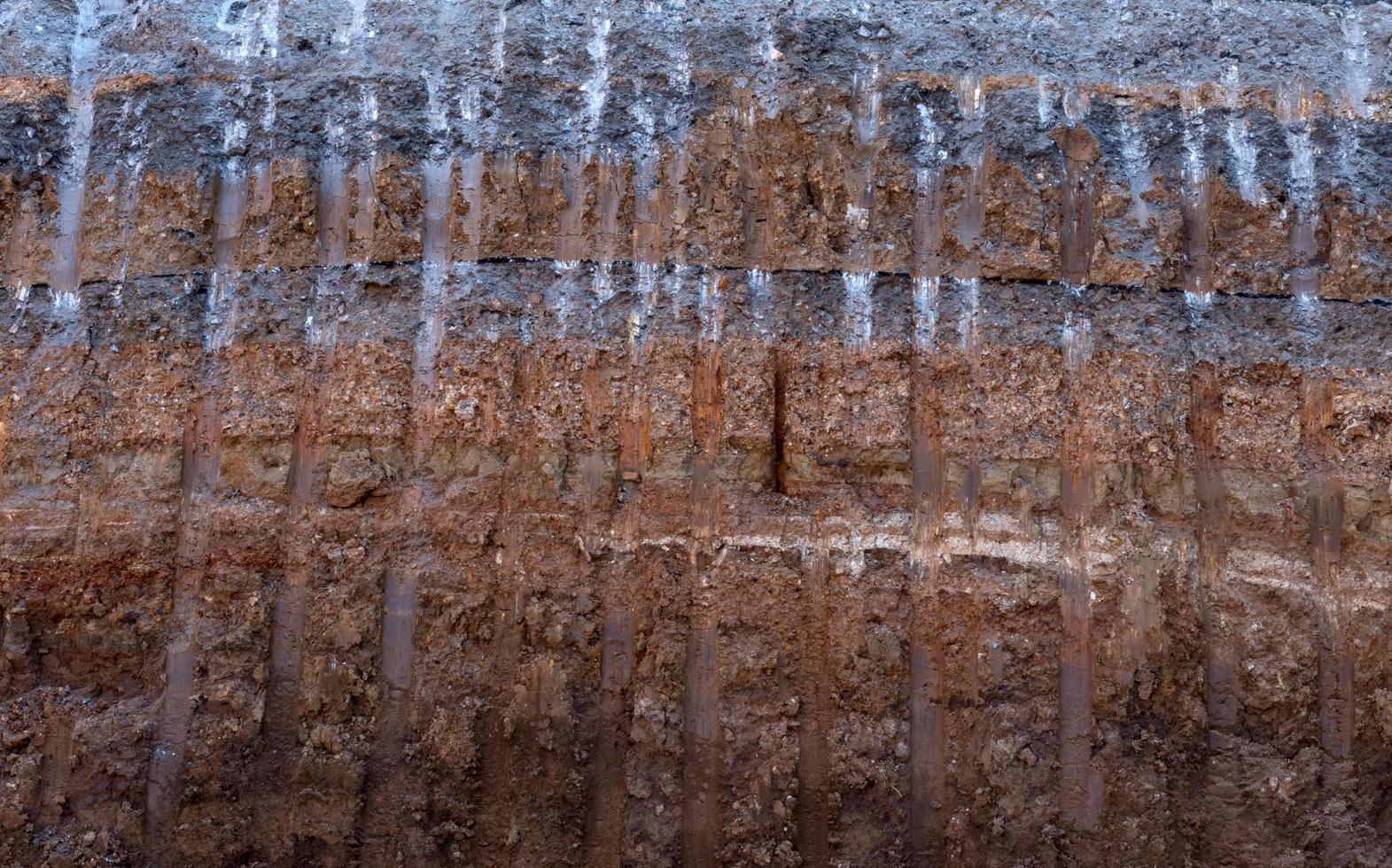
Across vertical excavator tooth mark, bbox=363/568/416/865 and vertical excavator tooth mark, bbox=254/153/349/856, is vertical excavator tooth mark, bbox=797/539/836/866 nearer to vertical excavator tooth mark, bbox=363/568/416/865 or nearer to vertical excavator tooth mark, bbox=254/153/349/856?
A: vertical excavator tooth mark, bbox=363/568/416/865

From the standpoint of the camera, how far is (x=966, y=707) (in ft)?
13.0

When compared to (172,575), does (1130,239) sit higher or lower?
higher

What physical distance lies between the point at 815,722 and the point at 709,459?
3.18 ft

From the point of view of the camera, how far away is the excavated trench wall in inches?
155

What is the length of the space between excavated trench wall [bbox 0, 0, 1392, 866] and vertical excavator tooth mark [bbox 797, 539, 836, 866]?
0.05ft

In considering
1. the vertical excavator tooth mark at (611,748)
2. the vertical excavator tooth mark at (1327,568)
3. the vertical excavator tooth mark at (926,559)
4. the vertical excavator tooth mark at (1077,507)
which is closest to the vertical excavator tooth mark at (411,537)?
the vertical excavator tooth mark at (611,748)

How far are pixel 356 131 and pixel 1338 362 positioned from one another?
365 cm

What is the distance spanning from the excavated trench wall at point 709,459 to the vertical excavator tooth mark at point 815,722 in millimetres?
15

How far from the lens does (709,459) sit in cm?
411

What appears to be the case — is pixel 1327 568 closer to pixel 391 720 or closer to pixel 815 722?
pixel 815 722

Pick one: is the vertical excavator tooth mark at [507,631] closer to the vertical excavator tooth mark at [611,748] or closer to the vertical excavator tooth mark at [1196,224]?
the vertical excavator tooth mark at [611,748]

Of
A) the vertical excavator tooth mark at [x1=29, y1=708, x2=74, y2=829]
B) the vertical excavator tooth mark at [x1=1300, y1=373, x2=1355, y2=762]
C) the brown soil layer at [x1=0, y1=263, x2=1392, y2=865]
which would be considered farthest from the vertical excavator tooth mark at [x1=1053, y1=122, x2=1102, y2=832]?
the vertical excavator tooth mark at [x1=29, y1=708, x2=74, y2=829]

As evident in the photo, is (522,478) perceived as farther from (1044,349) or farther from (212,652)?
(1044,349)

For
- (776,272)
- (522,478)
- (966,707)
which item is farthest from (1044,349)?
(522,478)
